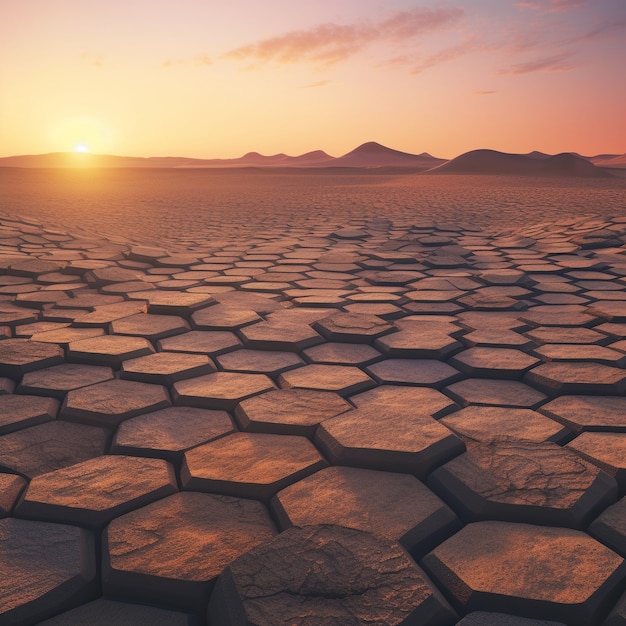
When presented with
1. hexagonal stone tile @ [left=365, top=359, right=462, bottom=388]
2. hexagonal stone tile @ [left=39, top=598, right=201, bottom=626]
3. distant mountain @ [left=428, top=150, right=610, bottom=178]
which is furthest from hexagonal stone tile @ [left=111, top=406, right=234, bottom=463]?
distant mountain @ [left=428, top=150, right=610, bottom=178]

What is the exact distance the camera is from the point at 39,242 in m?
4.08

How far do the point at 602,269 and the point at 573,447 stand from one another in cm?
235

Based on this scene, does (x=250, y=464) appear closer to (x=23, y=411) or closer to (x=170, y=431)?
(x=170, y=431)

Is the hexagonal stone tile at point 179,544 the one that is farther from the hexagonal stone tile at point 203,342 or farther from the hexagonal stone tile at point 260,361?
the hexagonal stone tile at point 203,342

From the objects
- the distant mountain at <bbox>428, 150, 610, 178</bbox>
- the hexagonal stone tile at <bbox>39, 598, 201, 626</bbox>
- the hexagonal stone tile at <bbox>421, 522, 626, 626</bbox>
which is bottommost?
the hexagonal stone tile at <bbox>39, 598, 201, 626</bbox>

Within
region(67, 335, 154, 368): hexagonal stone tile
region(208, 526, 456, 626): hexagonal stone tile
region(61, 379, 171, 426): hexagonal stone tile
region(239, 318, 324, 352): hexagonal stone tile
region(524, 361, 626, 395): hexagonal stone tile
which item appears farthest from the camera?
region(239, 318, 324, 352): hexagonal stone tile

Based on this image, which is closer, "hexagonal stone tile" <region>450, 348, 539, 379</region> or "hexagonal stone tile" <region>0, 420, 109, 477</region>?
"hexagonal stone tile" <region>0, 420, 109, 477</region>

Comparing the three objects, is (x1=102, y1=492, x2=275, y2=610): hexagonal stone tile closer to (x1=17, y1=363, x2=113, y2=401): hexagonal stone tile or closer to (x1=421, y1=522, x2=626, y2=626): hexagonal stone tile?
(x1=421, y1=522, x2=626, y2=626): hexagonal stone tile

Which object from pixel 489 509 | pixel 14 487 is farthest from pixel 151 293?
pixel 489 509

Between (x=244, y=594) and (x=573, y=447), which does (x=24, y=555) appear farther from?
(x=573, y=447)

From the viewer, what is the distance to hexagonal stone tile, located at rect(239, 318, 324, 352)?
1911mm

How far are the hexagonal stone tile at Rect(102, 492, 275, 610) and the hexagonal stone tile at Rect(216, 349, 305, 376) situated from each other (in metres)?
0.66

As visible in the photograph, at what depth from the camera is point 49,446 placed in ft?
4.14

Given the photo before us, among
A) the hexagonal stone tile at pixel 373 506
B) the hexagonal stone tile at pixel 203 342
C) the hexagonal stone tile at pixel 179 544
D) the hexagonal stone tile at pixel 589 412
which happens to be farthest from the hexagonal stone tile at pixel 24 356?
the hexagonal stone tile at pixel 589 412
